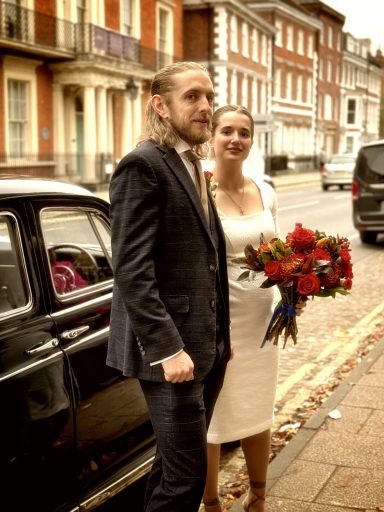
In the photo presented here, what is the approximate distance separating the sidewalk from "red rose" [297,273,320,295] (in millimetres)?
1111

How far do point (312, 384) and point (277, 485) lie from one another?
A: 7.13 ft

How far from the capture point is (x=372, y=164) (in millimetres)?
13695

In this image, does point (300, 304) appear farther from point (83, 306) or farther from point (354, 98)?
point (354, 98)

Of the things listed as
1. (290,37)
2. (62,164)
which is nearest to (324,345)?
(62,164)

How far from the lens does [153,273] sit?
2412mm

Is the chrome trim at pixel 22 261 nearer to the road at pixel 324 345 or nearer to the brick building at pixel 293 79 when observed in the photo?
the road at pixel 324 345

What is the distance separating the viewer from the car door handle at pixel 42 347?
2864 millimetres

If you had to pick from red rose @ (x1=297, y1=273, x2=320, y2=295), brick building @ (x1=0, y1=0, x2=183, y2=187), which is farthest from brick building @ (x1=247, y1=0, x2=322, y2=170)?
red rose @ (x1=297, y1=273, x2=320, y2=295)

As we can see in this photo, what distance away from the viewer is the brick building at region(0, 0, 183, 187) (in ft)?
84.0

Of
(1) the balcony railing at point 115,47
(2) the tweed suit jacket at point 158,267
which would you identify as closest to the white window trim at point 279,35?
(1) the balcony railing at point 115,47

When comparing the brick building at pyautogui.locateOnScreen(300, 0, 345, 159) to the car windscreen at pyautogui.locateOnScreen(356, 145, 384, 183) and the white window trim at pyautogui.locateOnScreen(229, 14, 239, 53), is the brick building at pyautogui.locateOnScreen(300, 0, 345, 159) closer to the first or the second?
the white window trim at pyautogui.locateOnScreen(229, 14, 239, 53)

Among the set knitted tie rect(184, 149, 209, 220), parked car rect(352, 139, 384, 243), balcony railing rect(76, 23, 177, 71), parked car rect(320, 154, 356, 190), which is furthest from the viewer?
parked car rect(320, 154, 356, 190)

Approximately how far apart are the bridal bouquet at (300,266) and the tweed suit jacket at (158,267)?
1.73 ft

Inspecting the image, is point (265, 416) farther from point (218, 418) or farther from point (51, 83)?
point (51, 83)
